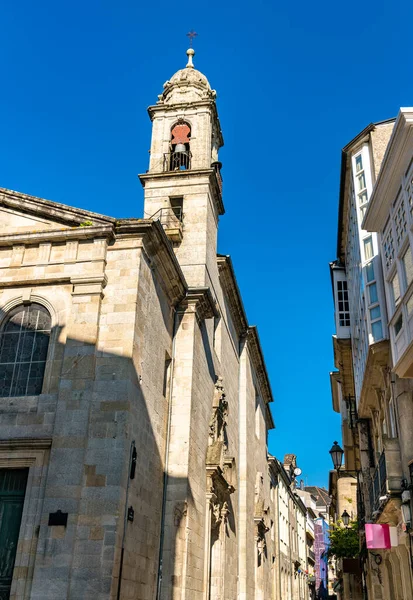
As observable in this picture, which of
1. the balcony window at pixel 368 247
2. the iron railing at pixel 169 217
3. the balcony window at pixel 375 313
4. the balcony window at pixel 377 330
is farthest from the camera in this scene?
the iron railing at pixel 169 217

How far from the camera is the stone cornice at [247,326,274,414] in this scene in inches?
1231

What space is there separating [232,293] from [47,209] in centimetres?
1268

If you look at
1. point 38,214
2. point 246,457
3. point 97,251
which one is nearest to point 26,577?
point 97,251

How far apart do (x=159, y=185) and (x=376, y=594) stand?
16784 mm

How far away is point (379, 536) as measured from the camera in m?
16.2

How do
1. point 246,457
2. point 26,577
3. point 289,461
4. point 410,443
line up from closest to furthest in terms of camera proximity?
point 26,577, point 410,443, point 246,457, point 289,461

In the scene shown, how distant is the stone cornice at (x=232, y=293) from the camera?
24.7 meters

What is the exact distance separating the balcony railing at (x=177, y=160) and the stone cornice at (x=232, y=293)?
13.7ft

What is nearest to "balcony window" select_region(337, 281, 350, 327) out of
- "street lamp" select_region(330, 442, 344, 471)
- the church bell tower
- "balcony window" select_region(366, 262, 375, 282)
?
"street lamp" select_region(330, 442, 344, 471)

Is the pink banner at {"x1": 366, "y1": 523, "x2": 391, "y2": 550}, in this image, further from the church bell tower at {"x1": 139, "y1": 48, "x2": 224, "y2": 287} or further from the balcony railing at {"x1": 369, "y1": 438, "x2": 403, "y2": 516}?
the church bell tower at {"x1": 139, "y1": 48, "x2": 224, "y2": 287}

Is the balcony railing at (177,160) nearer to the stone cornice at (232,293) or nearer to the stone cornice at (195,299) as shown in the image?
the stone cornice at (232,293)

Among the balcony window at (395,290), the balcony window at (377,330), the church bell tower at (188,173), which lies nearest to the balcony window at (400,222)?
the balcony window at (395,290)

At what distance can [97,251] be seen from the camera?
14.8m

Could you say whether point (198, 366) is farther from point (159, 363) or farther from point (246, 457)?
point (246, 457)
